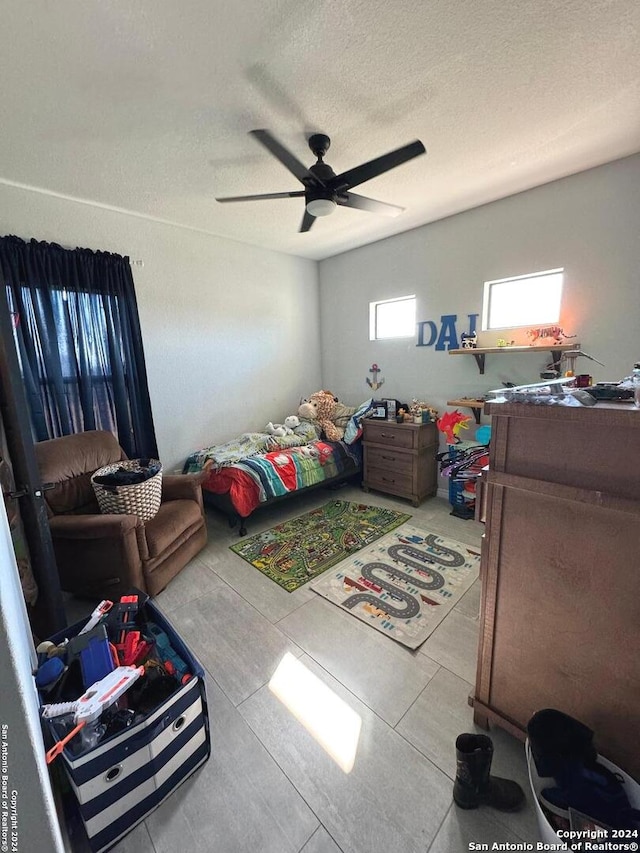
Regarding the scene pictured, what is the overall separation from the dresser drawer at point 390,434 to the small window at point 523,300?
3.81 feet

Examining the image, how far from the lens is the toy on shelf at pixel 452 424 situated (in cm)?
320

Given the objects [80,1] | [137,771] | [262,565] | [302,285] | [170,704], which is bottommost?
[262,565]

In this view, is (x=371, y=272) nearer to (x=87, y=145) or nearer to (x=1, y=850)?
(x=87, y=145)

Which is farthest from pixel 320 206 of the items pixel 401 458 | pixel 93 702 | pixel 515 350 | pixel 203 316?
pixel 93 702

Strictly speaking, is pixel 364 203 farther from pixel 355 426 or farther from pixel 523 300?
pixel 355 426

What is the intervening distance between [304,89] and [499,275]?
206 centimetres

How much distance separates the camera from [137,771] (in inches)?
39.4

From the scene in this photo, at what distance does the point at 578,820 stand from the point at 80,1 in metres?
2.86

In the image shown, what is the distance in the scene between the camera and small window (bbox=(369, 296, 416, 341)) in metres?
3.53

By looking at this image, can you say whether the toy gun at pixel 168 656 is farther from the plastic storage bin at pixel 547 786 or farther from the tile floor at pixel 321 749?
the plastic storage bin at pixel 547 786

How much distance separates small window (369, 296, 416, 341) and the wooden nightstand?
3.41 ft

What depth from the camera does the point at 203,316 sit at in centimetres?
335

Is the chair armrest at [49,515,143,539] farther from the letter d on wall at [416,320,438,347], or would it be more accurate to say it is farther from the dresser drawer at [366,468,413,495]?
the letter d on wall at [416,320,438,347]

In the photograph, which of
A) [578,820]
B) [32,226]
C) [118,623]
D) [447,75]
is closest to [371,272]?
[447,75]
